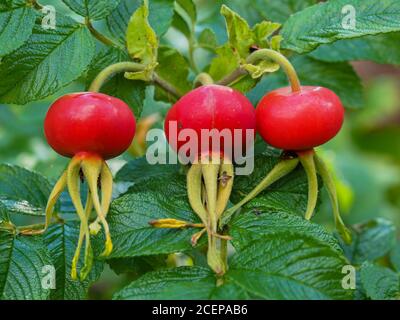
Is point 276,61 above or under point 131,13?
under

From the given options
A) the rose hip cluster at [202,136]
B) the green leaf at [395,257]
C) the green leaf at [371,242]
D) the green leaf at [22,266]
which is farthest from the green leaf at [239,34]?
the green leaf at [395,257]

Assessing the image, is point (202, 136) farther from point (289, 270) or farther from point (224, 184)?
point (289, 270)

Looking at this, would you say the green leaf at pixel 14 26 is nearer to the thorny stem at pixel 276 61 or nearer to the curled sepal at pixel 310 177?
the thorny stem at pixel 276 61

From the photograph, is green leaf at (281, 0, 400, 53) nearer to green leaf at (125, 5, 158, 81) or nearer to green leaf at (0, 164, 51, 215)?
green leaf at (125, 5, 158, 81)

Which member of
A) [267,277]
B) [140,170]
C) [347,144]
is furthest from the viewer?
[347,144]

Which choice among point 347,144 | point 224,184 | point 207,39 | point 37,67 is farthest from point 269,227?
point 347,144
